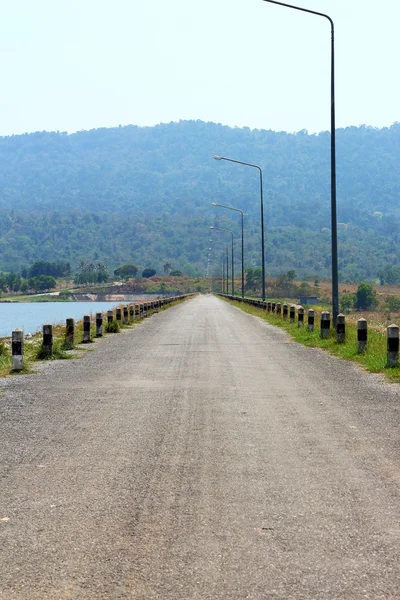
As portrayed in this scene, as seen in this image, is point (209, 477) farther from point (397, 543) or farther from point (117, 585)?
point (117, 585)

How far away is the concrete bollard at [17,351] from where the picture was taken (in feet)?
51.1

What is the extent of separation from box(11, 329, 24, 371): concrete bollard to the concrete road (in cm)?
207

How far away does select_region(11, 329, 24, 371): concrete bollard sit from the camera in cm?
1559

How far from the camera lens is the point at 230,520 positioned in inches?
226

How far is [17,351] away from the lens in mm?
15938

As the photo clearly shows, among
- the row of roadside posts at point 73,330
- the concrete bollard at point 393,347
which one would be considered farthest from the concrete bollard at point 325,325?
the concrete bollard at point 393,347

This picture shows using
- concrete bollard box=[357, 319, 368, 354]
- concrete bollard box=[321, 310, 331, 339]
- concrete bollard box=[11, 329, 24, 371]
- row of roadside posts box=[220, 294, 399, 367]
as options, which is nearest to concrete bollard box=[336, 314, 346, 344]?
row of roadside posts box=[220, 294, 399, 367]

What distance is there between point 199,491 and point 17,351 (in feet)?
32.7

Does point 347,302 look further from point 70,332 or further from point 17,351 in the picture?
point 17,351

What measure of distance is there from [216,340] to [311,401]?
12.6 metres

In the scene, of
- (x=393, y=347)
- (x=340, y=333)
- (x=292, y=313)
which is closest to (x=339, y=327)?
(x=340, y=333)

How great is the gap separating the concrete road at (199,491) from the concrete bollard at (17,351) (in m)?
2.07

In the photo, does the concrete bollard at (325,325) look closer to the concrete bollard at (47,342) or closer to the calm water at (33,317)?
the calm water at (33,317)

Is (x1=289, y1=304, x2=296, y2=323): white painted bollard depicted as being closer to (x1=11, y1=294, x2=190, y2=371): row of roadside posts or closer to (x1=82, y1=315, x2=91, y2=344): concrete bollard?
(x1=11, y1=294, x2=190, y2=371): row of roadside posts
